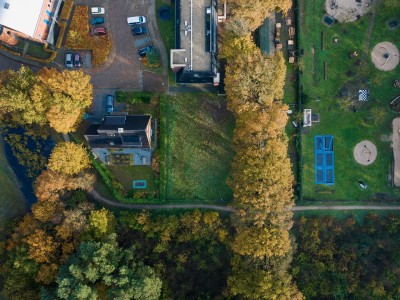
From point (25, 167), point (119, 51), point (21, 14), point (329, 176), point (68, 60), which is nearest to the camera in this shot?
point (21, 14)

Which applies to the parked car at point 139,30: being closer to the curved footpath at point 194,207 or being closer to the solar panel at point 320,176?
the curved footpath at point 194,207

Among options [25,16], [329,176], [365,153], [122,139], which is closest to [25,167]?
[122,139]

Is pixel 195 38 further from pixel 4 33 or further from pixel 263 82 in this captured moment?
pixel 4 33

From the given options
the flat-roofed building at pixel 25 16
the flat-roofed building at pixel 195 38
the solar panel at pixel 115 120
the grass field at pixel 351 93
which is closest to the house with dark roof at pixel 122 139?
the solar panel at pixel 115 120

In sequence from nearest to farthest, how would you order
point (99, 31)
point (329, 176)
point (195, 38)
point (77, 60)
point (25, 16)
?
point (25, 16)
point (195, 38)
point (99, 31)
point (77, 60)
point (329, 176)

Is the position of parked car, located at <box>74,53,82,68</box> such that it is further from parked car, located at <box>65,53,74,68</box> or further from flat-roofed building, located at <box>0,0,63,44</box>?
flat-roofed building, located at <box>0,0,63,44</box>

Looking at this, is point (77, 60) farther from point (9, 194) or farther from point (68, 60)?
point (9, 194)

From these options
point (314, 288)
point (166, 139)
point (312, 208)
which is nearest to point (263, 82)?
point (166, 139)
